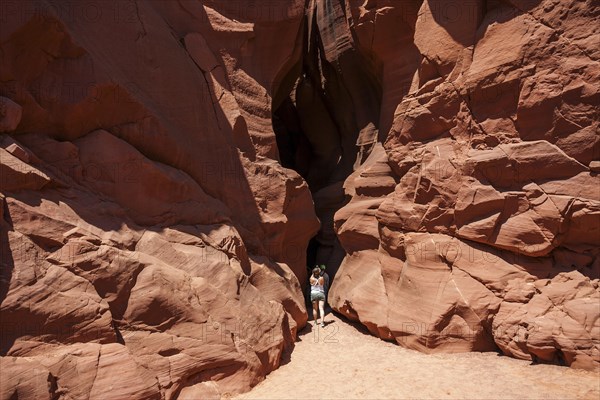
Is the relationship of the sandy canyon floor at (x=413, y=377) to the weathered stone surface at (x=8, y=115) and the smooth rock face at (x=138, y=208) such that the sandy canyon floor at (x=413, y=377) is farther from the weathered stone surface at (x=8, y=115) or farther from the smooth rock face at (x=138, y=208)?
the weathered stone surface at (x=8, y=115)

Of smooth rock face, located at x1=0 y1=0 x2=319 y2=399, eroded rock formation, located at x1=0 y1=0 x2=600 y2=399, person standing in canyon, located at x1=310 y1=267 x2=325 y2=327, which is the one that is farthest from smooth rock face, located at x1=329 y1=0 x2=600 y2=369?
smooth rock face, located at x1=0 y1=0 x2=319 y2=399

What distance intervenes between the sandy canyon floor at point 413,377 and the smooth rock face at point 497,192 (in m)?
0.35

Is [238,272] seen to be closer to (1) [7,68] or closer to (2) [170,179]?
(2) [170,179]

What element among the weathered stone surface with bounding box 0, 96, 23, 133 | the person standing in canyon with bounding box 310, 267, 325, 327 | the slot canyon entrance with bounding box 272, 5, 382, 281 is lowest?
the person standing in canyon with bounding box 310, 267, 325, 327

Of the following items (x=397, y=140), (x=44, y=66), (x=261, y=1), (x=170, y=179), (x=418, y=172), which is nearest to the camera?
(x=44, y=66)

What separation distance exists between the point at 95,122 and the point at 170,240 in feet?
7.75

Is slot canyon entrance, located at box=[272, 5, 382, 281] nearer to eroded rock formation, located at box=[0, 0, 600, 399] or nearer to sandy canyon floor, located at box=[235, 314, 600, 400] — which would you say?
eroded rock formation, located at box=[0, 0, 600, 399]

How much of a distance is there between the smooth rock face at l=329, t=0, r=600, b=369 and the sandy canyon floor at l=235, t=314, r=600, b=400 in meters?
0.35

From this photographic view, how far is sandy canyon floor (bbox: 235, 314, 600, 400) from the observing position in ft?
19.1

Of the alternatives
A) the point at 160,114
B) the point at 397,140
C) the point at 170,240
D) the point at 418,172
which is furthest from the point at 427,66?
the point at 170,240

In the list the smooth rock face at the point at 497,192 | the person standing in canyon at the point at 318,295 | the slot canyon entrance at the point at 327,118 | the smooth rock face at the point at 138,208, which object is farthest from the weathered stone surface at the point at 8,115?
the slot canyon entrance at the point at 327,118

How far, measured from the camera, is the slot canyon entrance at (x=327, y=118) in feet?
42.5

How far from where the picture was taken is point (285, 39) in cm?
1101

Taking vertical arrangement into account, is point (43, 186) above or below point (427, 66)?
below
